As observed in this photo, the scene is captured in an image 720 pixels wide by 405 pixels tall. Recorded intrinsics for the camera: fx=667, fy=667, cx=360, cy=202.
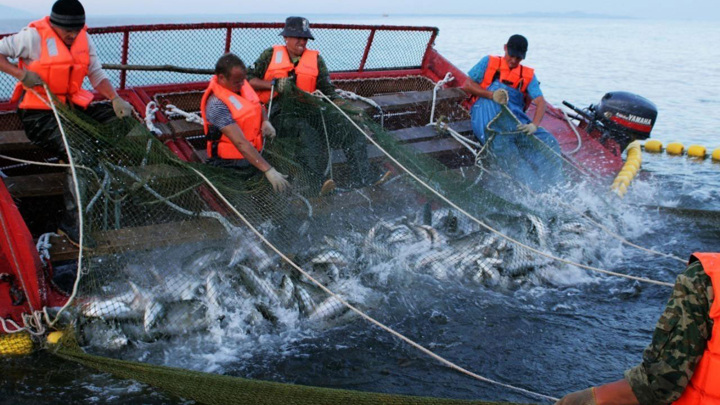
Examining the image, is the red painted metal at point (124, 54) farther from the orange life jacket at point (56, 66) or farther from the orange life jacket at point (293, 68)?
the orange life jacket at point (293, 68)

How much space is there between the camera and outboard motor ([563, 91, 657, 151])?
1014 cm

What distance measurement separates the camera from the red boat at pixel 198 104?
545cm

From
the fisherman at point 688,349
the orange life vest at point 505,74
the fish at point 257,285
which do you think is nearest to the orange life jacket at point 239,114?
the fish at point 257,285

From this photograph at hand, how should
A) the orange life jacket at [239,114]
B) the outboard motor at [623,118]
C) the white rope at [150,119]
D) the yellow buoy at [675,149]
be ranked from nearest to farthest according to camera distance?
1. the orange life jacket at [239,114]
2. the white rope at [150,119]
3. the outboard motor at [623,118]
4. the yellow buoy at [675,149]

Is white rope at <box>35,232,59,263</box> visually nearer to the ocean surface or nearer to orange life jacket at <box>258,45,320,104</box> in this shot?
the ocean surface

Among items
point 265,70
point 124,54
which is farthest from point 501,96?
point 124,54

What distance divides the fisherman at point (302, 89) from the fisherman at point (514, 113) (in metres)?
1.91

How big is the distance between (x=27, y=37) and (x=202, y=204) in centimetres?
211

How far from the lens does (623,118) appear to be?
33.4ft

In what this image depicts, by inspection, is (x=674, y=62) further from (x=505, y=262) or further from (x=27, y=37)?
(x=27, y=37)

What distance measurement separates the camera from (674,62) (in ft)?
121

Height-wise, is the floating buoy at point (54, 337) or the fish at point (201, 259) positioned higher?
the fish at point (201, 259)

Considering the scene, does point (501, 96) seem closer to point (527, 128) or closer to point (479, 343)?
point (527, 128)

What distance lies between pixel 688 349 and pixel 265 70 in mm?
5873
